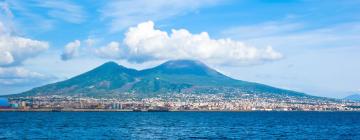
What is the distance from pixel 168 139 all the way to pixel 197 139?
461 cm

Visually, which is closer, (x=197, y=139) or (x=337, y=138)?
(x=197, y=139)

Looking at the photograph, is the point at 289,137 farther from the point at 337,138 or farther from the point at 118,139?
the point at 118,139

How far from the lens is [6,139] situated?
8431cm

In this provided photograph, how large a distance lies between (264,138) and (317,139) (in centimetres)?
893

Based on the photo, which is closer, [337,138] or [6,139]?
[6,139]

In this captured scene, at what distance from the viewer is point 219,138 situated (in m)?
91.2

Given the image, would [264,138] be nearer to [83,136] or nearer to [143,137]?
[143,137]

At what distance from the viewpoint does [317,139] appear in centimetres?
9331

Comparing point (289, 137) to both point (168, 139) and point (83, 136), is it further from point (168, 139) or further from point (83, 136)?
point (83, 136)

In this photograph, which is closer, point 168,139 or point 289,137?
point 168,139

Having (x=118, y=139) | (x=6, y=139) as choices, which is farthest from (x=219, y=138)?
(x=6, y=139)

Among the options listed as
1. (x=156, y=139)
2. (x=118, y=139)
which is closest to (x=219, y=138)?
(x=156, y=139)

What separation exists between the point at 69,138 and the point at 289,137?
37.2 m

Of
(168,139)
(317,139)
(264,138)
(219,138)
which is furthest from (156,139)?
(317,139)
